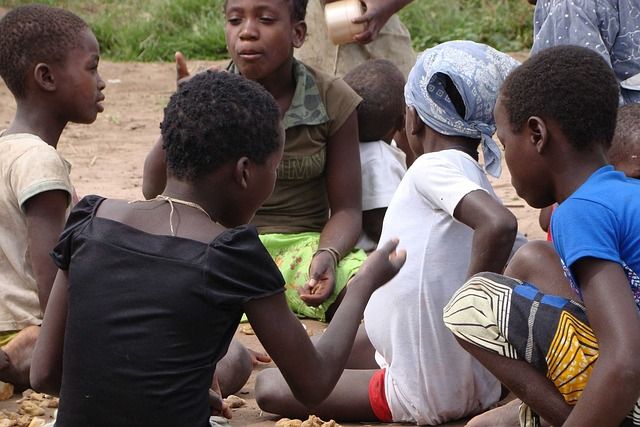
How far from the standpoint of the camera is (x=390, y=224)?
3652mm

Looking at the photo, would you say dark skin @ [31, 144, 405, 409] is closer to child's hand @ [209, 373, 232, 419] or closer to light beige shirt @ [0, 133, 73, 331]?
child's hand @ [209, 373, 232, 419]

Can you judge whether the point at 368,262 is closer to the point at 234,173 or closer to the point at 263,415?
the point at 234,173

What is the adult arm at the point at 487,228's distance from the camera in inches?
130

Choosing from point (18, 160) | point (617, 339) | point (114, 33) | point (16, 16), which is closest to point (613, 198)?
point (617, 339)

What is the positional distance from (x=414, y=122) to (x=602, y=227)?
115 centimetres

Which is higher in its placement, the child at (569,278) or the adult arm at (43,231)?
the child at (569,278)

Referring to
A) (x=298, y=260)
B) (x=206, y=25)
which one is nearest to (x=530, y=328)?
(x=298, y=260)

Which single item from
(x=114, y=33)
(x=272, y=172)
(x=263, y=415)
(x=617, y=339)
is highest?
(x=272, y=172)

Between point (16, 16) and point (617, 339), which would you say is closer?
point (617, 339)

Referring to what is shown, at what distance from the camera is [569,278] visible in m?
2.91

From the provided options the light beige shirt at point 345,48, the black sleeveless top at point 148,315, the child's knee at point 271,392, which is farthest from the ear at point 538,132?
the light beige shirt at point 345,48

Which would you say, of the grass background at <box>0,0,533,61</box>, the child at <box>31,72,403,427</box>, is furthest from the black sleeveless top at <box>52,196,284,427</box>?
the grass background at <box>0,0,533,61</box>

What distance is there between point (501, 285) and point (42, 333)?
1175mm

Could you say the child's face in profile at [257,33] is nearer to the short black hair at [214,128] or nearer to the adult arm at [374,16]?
the adult arm at [374,16]
